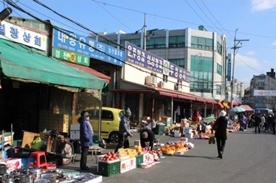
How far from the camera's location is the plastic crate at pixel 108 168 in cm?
907

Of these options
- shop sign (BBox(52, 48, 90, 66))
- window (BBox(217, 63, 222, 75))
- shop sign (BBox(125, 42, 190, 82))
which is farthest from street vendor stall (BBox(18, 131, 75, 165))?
window (BBox(217, 63, 222, 75))

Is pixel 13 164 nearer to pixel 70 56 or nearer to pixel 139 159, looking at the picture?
pixel 139 159

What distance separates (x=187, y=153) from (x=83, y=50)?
8422 millimetres

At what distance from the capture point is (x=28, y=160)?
9398 mm

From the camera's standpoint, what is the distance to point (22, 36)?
45.2 feet

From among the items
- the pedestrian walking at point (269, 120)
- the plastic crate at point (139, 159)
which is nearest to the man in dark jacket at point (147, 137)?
the plastic crate at point (139, 159)

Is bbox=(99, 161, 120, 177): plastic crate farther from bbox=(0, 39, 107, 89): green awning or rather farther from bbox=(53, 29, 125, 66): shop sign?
bbox=(53, 29, 125, 66): shop sign

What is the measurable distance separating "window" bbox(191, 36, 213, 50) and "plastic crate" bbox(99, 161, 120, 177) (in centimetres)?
5497

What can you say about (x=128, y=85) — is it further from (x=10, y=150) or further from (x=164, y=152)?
(x=10, y=150)

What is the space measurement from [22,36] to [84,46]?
565 centimetres

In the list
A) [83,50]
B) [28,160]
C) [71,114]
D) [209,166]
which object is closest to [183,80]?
[83,50]

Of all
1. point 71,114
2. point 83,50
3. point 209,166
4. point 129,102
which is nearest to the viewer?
point 209,166

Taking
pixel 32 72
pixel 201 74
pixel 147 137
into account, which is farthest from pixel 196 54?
pixel 32 72

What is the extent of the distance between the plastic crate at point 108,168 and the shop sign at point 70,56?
27.0ft
